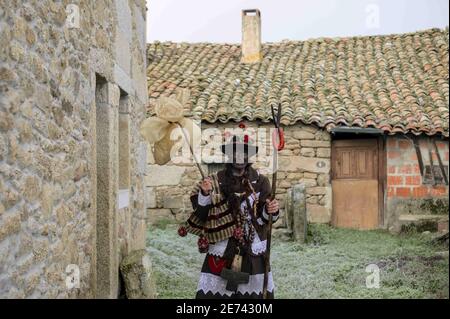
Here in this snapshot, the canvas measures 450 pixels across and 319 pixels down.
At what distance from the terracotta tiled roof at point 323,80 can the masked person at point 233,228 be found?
7256mm

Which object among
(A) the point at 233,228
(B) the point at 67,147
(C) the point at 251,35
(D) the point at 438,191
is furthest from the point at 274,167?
(C) the point at 251,35

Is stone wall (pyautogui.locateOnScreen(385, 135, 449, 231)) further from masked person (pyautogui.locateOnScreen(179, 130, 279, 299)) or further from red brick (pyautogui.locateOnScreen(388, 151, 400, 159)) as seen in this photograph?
masked person (pyautogui.locateOnScreen(179, 130, 279, 299))

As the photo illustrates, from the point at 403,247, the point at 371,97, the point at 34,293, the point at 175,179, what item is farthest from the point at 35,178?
the point at 371,97

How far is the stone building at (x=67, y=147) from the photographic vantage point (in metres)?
2.79

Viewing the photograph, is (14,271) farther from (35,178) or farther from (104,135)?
(104,135)

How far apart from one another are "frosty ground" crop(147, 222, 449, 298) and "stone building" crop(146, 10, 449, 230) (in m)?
1.19

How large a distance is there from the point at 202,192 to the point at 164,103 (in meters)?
0.67

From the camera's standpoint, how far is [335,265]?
7.89 metres

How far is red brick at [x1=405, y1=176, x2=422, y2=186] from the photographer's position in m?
11.6

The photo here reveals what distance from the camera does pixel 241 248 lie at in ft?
13.8

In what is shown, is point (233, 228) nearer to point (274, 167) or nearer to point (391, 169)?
point (274, 167)

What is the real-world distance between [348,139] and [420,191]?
68.6 inches

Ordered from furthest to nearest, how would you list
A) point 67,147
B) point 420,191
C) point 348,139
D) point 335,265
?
point 348,139 → point 420,191 → point 335,265 → point 67,147

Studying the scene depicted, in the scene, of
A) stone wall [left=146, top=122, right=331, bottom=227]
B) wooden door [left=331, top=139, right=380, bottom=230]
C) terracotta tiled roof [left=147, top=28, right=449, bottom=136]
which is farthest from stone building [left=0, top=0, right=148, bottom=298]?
wooden door [left=331, top=139, right=380, bottom=230]
